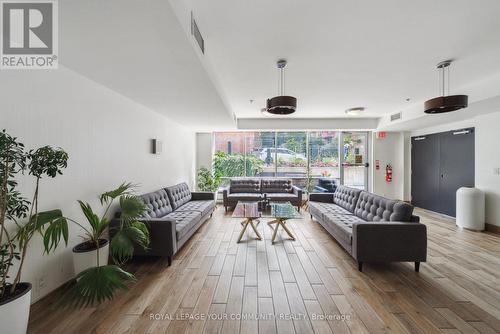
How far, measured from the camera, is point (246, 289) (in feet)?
7.65

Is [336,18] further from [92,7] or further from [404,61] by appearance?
[92,7]

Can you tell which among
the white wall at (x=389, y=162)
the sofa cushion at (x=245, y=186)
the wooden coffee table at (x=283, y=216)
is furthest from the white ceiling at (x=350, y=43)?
the sofa cushion at (x=245, y=186)

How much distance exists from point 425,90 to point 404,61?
1601 millimetres

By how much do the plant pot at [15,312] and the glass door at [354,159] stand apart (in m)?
7.32

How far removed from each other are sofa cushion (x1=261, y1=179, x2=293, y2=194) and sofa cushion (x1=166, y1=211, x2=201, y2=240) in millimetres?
2926

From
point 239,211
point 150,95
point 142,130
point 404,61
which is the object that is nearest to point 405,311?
point 239,211

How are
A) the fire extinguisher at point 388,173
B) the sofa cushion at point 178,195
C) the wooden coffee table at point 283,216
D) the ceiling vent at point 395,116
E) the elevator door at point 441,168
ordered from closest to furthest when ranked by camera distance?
1. the wooden coffee table at point 283,216
2. the sofa cushion at point 178,195
3. the elevator door at point 441,168
4. the ceiling vent at point 395,116
5. the fire extinguisher at point 388,173

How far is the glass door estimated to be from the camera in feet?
23.0

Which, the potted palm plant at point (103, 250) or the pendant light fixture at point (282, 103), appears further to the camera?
the pendant light fixture at point (282, 103)

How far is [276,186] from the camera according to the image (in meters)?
6.51

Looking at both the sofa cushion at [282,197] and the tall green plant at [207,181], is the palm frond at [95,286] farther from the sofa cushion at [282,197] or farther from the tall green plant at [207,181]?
the tall green plant at [207,181]

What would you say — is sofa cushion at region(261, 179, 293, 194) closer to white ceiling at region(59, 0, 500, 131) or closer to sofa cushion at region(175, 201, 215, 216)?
sofa cushion at region(175, 201, 215, 216)

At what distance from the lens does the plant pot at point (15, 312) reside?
1406 millimetres

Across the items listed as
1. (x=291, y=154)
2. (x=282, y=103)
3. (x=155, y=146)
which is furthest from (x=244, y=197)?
(x=282, y=103)
